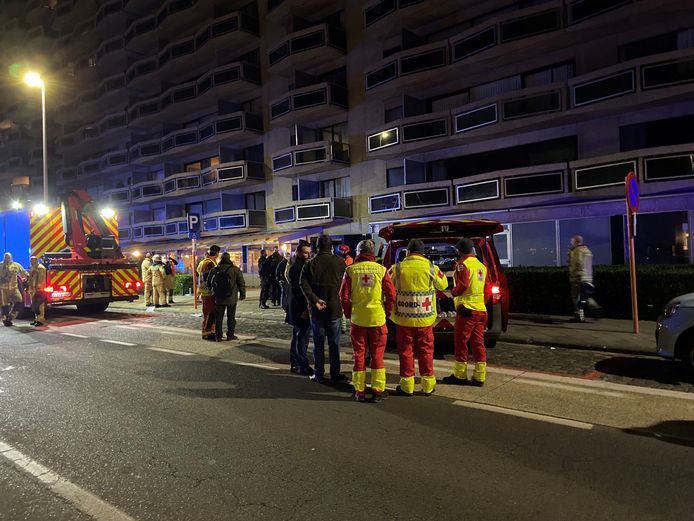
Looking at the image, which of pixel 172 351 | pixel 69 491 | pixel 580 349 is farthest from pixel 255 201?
pixel 69 491

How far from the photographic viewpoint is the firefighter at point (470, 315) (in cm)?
566

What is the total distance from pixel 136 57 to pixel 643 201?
34239 mm

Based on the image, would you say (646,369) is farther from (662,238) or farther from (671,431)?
(662,238)

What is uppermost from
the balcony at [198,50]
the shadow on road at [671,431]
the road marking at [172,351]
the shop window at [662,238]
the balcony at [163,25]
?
the balcony at [163,25]

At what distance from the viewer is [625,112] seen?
1554cm

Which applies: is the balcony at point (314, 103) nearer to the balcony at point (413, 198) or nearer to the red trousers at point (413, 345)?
the balcony at point (413, 198)

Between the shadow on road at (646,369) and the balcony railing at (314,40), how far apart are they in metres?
19.9

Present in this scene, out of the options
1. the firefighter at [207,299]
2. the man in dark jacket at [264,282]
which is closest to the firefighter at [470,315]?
the firefighter at [207,299]

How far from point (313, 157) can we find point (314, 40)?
5.46 metres

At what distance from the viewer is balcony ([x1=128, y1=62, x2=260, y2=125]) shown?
26.4m

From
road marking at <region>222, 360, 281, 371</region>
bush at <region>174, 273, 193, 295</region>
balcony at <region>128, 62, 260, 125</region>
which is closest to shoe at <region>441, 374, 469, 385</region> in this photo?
road marking at <region>222, 360, 281, 371</region>

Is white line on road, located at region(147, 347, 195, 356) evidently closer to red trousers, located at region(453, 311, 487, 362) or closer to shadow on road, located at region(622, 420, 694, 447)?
red trousers, located at region(453, 311, 487, 362)

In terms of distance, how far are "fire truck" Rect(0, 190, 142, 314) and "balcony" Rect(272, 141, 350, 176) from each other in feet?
35.6

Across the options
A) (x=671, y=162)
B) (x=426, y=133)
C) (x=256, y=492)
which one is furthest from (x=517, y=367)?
(x=426, y=133)
